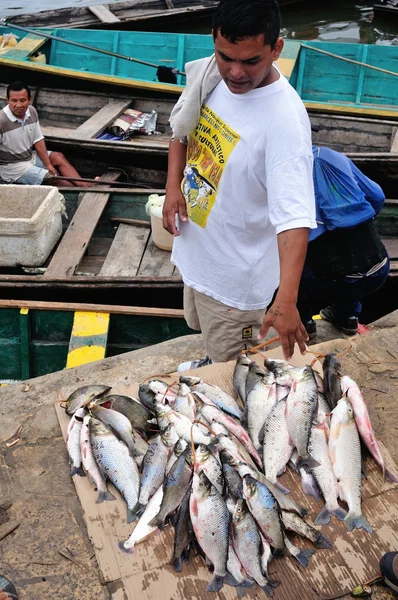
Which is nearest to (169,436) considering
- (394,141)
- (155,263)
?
(155,263)

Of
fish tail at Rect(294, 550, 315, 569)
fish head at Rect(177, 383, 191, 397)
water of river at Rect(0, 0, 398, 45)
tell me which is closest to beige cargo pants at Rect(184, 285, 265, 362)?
fish head at Rect(177, 383, 191, 397)

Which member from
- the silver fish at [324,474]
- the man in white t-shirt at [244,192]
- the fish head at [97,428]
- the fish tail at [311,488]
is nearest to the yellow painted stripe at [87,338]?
the man in white t-shirt at [244,192]

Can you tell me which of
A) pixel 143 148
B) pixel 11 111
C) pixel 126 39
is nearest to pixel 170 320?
pixel 143 148

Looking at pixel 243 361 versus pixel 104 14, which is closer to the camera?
pixel 243 361

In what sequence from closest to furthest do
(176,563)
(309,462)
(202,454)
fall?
1. (176,563)
2. (202,454)
3. (309,462)

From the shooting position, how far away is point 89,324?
5180mm

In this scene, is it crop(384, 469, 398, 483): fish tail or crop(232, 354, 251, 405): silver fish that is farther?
crop(232, 354, 251, 405): silver fish

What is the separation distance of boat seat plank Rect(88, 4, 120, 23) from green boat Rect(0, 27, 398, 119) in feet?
9.07

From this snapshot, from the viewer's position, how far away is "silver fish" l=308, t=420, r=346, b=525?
2.67 m

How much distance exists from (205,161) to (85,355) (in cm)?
253

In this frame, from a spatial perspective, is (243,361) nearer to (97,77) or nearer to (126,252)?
(126,252)

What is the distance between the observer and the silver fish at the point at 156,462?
2.74 metres

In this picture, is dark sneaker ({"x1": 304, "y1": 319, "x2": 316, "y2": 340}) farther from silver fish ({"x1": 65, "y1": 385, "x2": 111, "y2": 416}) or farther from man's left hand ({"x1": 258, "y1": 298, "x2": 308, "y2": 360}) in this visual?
man's left hand ({"x1": 258, "y1": 298, "x2": 308, "y2": 360})

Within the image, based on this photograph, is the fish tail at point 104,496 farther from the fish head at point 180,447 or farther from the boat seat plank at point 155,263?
the boat seat plank at point 155,263
